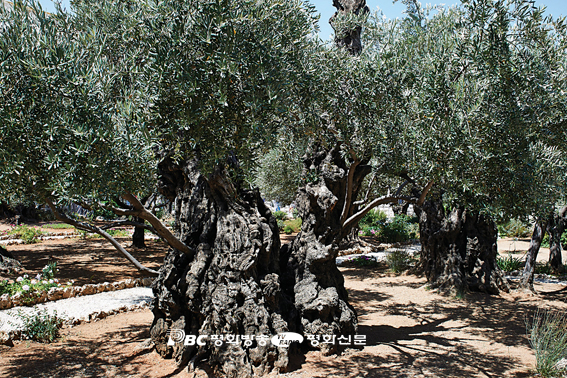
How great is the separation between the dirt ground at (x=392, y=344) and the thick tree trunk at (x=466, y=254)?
0.39 meters

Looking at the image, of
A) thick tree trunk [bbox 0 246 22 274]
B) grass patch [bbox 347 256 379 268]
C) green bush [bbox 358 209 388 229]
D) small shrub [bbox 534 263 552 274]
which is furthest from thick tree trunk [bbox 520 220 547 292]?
green bush [bbox 358 209 388 229]

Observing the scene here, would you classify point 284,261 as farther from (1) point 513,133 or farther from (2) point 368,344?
(1) point 513,133

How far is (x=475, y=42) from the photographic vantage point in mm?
5535

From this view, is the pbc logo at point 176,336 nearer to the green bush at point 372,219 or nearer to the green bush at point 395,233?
the green bush at point 395,233

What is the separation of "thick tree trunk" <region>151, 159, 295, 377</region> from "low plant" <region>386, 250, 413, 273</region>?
868 centimetres

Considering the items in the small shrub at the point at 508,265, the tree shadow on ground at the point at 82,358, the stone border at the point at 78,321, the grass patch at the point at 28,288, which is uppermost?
the small shrub at the point at 508,265

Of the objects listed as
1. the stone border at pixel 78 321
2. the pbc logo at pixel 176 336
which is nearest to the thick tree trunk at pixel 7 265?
the stone border at pixel 78 321

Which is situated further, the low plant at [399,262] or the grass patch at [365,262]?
the grass patch at [365,262]

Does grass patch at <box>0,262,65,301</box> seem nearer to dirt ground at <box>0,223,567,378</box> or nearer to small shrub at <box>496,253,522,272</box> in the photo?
dirt ground at <box>0,223,567,378</box>

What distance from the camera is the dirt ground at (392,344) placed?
19.2 feet

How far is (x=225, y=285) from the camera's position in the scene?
19.5ft

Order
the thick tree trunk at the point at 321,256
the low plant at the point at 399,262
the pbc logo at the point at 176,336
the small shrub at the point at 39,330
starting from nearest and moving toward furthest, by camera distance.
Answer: the pbc logo at the point at 176,336
the thick tree trunk at the point at 321,256
the small shrub at the point at 39,330
the low plant at the point at 399,262

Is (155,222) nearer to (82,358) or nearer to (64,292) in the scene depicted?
(82,358)

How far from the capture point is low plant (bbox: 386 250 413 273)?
14281mm
